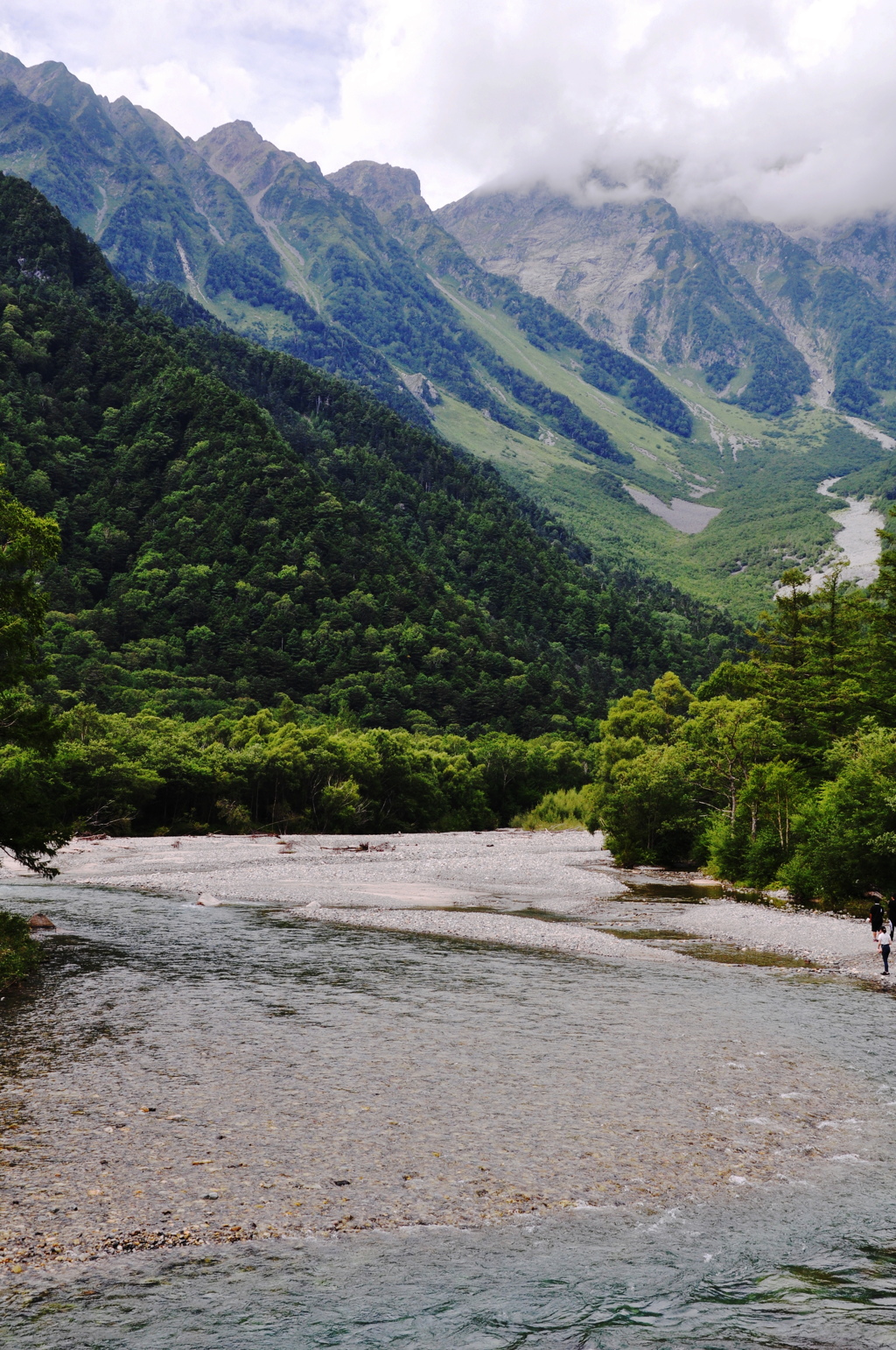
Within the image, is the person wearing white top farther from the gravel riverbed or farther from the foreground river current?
the foreground river current

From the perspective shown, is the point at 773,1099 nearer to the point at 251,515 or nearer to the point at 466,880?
the point at 466,880

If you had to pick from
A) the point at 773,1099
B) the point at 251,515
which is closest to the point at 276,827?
the point at 773,1099

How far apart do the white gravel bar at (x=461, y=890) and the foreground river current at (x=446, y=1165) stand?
1280cm

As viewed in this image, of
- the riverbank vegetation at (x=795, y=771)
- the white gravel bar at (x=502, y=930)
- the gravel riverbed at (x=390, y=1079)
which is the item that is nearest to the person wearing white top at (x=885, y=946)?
the gravel riverbed at (x=390, y=1079)

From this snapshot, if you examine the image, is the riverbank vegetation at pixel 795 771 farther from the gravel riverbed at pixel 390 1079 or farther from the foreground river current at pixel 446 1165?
the foreground river current at pixel 446 1165

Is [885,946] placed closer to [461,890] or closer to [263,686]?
[461,890]

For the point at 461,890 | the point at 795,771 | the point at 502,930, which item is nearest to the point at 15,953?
the point at 502,930

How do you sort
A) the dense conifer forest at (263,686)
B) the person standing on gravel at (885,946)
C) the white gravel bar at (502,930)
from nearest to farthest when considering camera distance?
the person standing on gravel at (885,946) < the white gravel bar at (502,930) < the dense conifer forest at (263,686)

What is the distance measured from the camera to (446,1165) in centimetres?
1684

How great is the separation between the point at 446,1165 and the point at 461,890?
45132 mm

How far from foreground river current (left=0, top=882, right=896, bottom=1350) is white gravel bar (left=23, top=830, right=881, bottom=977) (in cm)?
1280

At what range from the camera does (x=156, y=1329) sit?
1166 cm

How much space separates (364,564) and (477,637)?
1153 inches

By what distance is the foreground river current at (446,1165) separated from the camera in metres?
12.2
